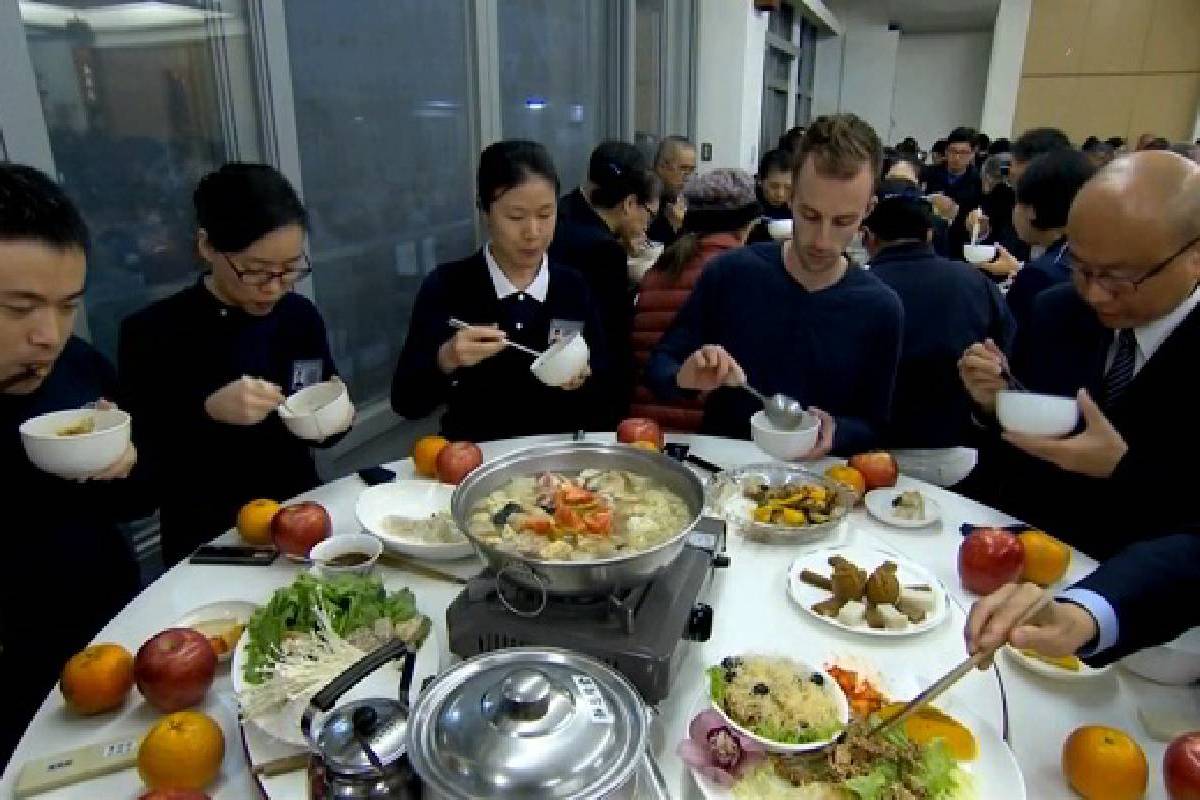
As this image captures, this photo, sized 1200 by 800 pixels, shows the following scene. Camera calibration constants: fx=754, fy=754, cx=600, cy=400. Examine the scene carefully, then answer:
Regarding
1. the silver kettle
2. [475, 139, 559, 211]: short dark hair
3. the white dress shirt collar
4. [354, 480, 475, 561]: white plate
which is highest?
[475, 139, 559, 211]: short dark hair

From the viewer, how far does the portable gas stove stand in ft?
3.46

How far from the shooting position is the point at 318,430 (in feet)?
5.25

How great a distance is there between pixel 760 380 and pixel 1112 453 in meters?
1.00

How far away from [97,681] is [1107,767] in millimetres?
1407

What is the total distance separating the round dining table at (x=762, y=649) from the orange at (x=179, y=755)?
0.04 metres

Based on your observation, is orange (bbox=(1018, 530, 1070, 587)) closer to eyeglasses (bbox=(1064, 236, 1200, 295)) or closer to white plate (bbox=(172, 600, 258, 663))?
eyeglasses (bbox=(1064, 236, 1200, 295))

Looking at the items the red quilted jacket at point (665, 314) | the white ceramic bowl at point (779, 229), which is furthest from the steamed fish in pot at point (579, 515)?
the white ceramic bowl at point (779, 229)

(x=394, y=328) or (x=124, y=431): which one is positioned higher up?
(x=124, y=431)

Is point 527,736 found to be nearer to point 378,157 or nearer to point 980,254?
point 378,157

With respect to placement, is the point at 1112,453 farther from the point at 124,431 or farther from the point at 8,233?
the point at 8,233

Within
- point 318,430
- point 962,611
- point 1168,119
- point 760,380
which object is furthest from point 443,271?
point 1168,119

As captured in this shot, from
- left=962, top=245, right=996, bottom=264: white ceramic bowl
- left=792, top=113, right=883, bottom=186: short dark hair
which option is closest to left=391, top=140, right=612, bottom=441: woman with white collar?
left=792, top=113, right=883, bottom=186: short dark hair

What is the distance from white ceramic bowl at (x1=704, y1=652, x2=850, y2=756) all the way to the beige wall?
1186 cm

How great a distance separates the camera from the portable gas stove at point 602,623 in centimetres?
106
